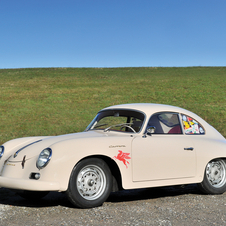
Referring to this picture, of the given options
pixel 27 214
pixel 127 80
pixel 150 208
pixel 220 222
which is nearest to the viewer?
pixel 220 222

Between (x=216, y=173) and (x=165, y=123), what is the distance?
142cm

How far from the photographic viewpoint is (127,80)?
1710 inches

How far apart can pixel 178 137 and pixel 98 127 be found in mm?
1631

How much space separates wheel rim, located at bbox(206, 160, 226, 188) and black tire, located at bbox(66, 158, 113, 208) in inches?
85.3

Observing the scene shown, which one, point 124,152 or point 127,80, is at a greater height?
point 127,80

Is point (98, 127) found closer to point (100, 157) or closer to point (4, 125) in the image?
point (100, 157)

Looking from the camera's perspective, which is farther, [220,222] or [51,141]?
[51,141]

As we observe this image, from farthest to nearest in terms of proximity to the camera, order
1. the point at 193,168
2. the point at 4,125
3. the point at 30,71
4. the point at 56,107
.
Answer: the point at 30,71
the point at 56,107
the point at 4,125
the point at 193,168

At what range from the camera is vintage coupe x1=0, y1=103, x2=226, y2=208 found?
503 centimetres

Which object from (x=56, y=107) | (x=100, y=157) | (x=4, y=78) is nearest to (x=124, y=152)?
(x=100, y=157)

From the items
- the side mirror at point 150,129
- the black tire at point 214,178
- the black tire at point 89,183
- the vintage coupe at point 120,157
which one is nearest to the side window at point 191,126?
the vintage coupe at point 120,157

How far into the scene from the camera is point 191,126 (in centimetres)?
663

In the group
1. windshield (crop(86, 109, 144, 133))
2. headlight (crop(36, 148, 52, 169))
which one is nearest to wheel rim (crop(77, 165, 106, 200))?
headlight (crop(36, 148, 52, 169))

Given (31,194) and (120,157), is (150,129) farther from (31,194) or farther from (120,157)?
(31,194)
